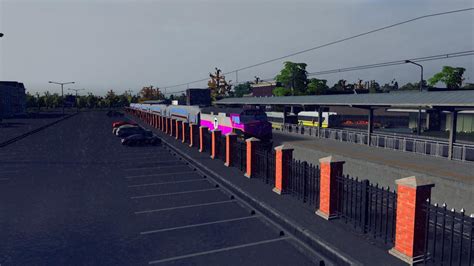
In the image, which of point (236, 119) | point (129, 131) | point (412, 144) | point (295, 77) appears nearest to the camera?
point (412, 144)

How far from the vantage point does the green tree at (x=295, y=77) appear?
257ft

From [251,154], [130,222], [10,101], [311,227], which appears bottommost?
[130,222]

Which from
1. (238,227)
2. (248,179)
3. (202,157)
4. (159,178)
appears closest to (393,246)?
(238,227)

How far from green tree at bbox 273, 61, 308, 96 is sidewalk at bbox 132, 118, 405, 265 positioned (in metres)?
65.5

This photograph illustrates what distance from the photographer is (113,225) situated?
34.6 ft

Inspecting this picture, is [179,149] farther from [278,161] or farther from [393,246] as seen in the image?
[393,246]

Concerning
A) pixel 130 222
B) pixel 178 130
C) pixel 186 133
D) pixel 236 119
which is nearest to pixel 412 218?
pixel 130 222

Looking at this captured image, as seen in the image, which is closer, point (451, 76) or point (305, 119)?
point (305, 119)

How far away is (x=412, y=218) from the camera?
7617 mm

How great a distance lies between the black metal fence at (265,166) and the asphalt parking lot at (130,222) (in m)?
2.04

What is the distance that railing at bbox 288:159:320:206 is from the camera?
1162 cm

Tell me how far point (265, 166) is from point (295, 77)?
6639 cm

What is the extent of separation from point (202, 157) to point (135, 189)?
24.1ft

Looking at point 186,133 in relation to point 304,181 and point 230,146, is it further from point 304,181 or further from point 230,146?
point 304,181
